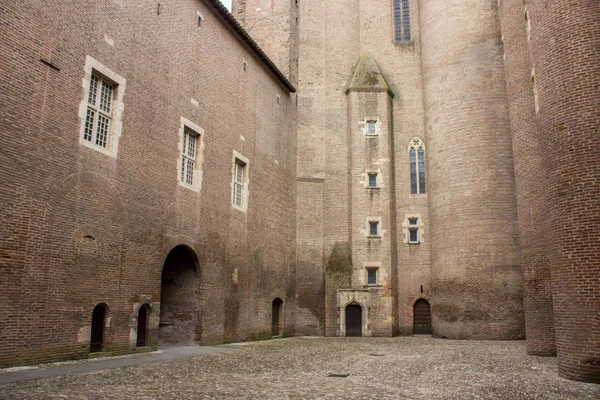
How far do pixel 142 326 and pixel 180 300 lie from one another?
2677 mm

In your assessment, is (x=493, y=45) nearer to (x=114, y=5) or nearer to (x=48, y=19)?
(x=114, y=5)

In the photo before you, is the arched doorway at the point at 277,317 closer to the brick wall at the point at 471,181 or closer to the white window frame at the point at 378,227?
the white window frame at the point at 378,227

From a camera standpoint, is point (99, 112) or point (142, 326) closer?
point (99, 112)

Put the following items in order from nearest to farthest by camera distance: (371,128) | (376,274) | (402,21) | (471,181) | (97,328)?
1. (97,328)
2. (471,181)
3. (376,274)
4. (371,128)
5. (402,21)

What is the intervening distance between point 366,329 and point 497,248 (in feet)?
23.8

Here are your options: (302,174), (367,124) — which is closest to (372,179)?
(367,124)

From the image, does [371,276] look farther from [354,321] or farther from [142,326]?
[142,326]

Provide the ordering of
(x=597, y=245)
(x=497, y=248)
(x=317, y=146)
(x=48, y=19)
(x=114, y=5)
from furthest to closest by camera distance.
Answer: (x=317, y=146), (x=497, y=248), (x=114, y=5), (x=48, y=19), (x=597, y=245)

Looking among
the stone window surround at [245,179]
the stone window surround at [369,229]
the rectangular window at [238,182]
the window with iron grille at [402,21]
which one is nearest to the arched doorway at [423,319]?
the stone window surround at [369,229]

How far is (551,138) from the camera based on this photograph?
37.9 feet

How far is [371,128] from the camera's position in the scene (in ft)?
91.6

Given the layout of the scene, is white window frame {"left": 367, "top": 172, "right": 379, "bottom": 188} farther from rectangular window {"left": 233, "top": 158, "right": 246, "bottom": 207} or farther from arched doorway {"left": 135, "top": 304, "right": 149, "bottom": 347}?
arched doorway {"left": 135, "top": 304, "right": 149, "bottom": 347}

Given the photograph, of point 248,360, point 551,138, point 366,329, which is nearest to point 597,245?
point 551,138

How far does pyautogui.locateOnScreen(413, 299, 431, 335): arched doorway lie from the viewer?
26.3 m
